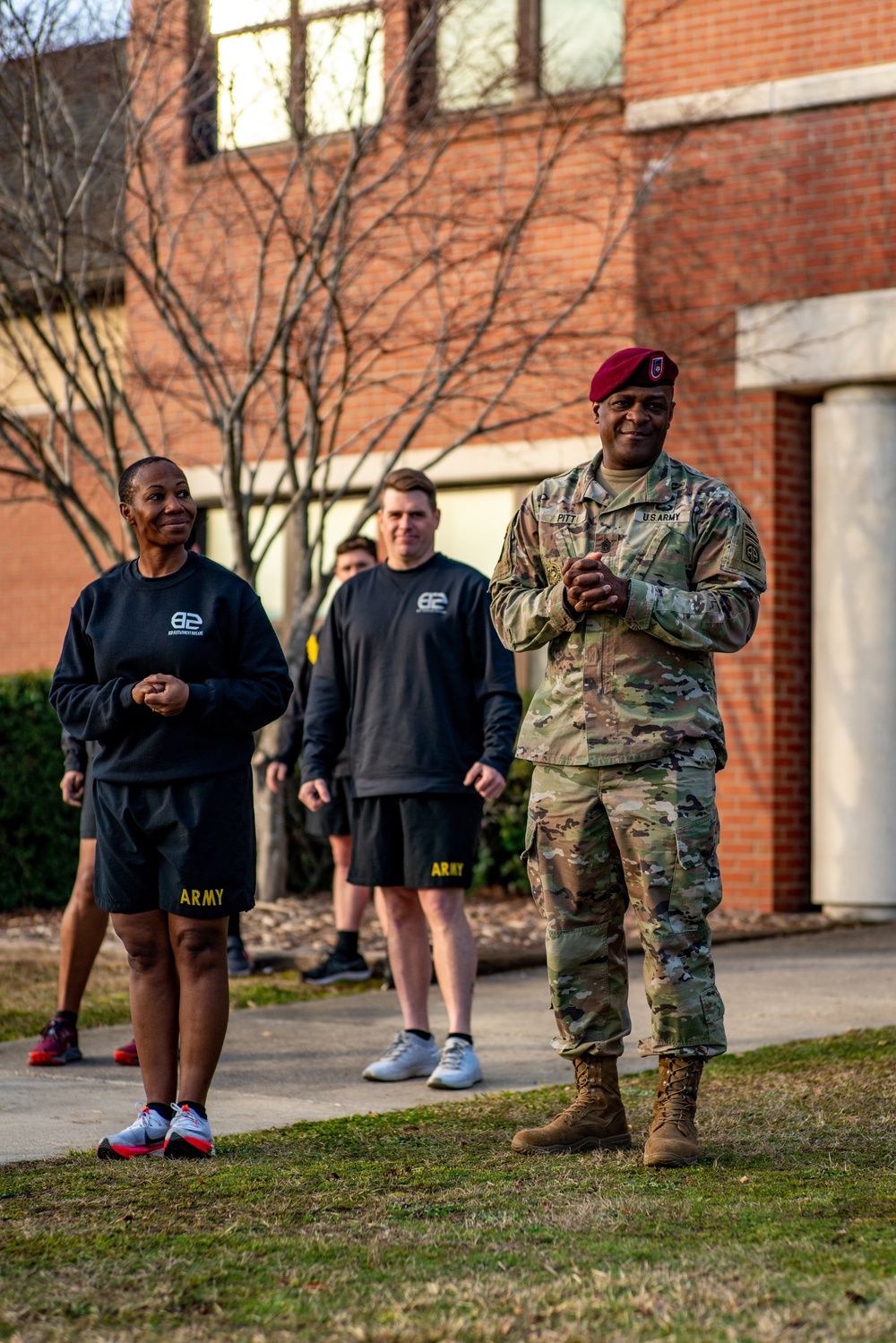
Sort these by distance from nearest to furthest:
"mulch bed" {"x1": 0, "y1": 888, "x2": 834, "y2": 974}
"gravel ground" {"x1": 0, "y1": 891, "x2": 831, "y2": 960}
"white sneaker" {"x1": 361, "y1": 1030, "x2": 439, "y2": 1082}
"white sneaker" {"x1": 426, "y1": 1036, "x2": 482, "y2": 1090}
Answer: "white sneaker" {"x1": 426, "y1": 1036, "x2": 482, "y2": 1090}
"white sneaker" {"x1": 361, "y1": 1030, "x2": 439, "y2": 1082}
"mulch bed" {"x1": 0, "y1": 888, "x2": 834, "y2": 974}
"gravel ground" {"x1": 0, "y1": 891, "x2": 831, "y2": 960}

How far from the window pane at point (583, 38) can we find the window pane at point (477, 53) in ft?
0.94

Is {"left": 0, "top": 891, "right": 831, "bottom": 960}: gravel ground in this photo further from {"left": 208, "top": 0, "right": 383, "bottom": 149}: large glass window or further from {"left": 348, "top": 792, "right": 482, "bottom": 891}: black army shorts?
{"left": 208, "top": 0, "right": 383, "bottom": 149}: large glass window

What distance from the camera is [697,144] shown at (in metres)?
11.2

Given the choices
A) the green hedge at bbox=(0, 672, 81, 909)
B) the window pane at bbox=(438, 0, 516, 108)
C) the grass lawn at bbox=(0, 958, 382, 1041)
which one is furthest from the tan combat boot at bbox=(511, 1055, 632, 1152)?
the green hedge at bbox=(0, 672, 81, 909)

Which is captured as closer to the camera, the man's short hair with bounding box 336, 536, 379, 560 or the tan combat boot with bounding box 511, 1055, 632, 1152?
the tan combat boot with bounding box 511, 1055, 632, 1152

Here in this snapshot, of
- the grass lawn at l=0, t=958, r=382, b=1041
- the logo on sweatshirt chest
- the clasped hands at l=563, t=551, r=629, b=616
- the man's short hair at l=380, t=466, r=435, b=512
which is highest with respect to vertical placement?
the man's short hair at l=380, t=466, r=435, b=512

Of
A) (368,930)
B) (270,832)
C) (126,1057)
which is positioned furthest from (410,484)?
(270,832)

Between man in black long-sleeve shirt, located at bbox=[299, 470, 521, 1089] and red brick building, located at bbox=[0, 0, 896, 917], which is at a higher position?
red brick building, located at bbox=[0, 0, 896, 917]

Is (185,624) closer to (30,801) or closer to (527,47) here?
(30,801)

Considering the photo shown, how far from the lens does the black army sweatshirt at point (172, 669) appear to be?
4.86 meters

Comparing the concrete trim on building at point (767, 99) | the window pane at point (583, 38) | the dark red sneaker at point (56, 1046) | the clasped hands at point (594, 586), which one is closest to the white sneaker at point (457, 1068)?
the dark red sneaker at point (56, 1046)

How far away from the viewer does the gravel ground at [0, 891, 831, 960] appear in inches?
379

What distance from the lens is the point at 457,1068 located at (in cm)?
600

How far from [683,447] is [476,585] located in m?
5.13
